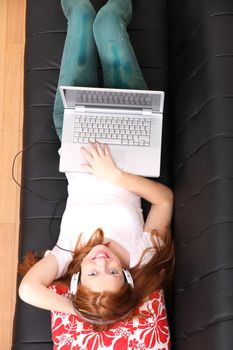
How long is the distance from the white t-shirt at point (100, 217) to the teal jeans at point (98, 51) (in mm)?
270

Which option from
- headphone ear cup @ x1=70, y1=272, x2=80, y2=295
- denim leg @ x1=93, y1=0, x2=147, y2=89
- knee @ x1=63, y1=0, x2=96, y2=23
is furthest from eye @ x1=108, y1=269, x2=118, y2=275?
knee @ x1=63, y1=0, x2=96, y2=23

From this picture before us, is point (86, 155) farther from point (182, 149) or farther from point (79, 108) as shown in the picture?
point (182, 149)

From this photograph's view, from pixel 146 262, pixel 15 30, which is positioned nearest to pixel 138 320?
pixel 146 262

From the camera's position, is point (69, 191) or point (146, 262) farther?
point (69, 191)

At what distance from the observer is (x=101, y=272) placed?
4.76 feet

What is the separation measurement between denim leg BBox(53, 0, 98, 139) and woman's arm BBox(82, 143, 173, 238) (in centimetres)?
22

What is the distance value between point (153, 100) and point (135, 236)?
0.47m

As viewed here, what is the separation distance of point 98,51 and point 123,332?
1049 mm

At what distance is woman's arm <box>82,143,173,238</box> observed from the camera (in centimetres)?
170

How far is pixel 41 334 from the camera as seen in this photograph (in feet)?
5.46

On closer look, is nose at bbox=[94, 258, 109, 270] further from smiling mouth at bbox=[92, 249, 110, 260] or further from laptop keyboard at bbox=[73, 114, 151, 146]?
laptop keyboard at bbox=[73, 114, 151, 146]

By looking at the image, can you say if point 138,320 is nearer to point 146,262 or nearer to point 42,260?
point 146,262

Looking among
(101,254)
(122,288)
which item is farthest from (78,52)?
(122,288)

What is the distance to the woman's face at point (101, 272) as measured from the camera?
4.75ft
